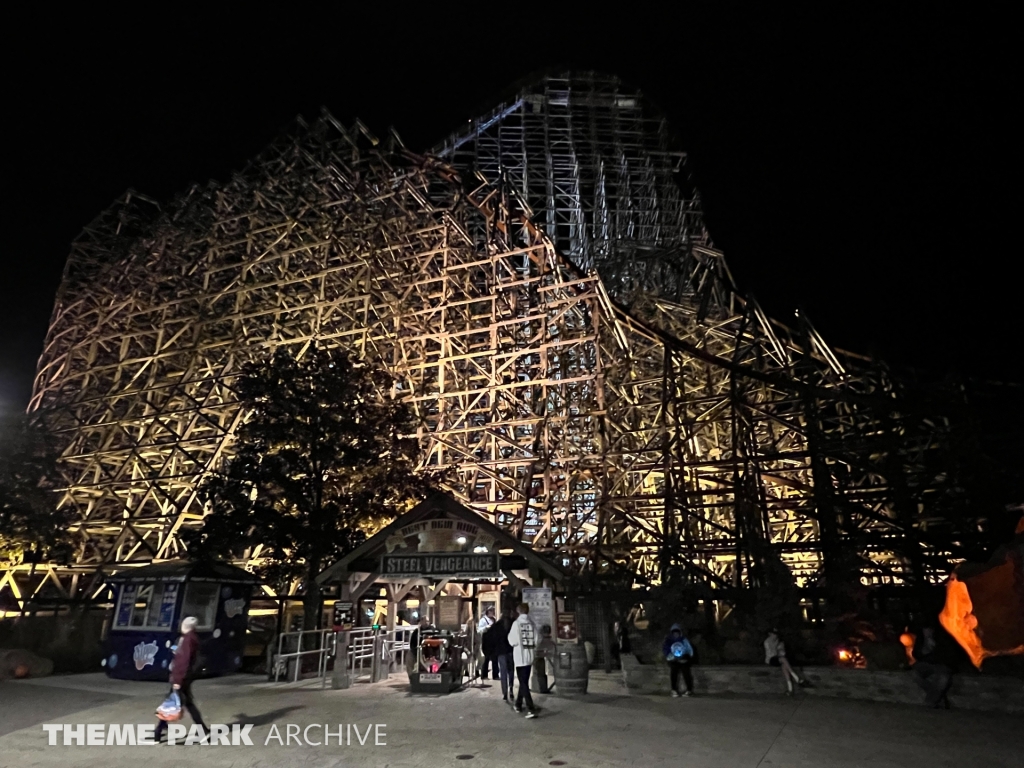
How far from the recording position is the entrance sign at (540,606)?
36.0ft

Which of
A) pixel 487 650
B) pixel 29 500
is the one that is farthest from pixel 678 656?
pixel 29 500

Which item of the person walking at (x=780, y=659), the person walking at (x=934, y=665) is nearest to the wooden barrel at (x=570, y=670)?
the person walking at (x=780, y=659)

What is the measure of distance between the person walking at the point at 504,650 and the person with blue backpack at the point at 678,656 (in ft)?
8.24

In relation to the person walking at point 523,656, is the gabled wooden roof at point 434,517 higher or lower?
higher

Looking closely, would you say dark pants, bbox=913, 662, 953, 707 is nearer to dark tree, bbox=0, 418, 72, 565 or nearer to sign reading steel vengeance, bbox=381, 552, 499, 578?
sign reading steel vengeance, bbox=381, 552, 499, 578

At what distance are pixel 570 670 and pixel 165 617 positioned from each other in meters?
8.34

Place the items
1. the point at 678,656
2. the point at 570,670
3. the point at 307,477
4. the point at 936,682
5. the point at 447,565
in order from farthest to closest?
the point at 307,477 → the point at 447,565 → the point at 570,670 → the point at 678,656 → the point at 936,682

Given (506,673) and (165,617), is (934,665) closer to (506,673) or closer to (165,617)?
(506,673)

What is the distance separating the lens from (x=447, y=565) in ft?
37.5

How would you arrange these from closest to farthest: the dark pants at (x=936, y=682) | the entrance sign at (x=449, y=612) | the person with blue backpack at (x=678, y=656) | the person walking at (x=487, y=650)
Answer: the dark pants at (x=936, y=682), the person with blue backpack at (x=678, y=656), the person walking at (x=487, y=650), the entrance sign at (x=449, y=612)

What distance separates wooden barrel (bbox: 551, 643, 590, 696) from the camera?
35.4 ft

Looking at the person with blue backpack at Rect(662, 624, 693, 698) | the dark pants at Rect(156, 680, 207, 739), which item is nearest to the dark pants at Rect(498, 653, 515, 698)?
the person with blue backpack at Rect(662, 624, 693, 698)

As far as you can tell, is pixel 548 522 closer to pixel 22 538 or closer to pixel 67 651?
pixel 67 651

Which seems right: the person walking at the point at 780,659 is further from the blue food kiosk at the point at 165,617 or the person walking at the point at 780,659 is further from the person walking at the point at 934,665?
the blue food kiosk at the point at 165,617
